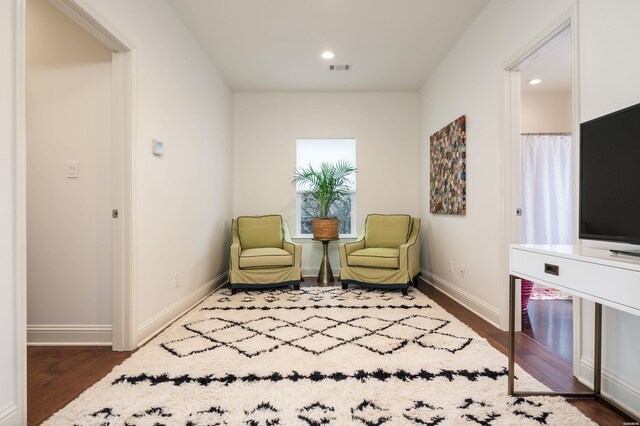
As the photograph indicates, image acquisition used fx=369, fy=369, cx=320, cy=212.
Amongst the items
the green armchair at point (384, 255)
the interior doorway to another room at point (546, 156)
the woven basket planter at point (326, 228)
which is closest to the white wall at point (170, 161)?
the woven basket planter at point (326, 228)

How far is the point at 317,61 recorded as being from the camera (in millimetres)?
4180

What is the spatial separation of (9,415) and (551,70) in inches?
209

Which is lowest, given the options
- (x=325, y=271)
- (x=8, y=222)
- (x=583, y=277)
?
(x=325, y=271)

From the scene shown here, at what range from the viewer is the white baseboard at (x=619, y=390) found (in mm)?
1602

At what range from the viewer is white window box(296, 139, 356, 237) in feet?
17.6

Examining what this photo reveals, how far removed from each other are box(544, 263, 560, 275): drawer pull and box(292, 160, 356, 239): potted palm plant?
3.25 m

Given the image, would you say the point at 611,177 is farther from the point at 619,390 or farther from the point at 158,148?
the point at 158,148

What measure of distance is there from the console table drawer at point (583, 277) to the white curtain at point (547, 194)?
10.3ft

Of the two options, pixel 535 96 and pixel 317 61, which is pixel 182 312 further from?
pixel 535 96

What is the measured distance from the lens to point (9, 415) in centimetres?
145

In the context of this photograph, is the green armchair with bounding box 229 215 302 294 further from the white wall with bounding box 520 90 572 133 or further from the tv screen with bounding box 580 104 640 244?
the white wall with bounding box 520 90 572 133

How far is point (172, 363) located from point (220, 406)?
0.63m

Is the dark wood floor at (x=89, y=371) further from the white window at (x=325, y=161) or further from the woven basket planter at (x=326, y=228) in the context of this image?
the white window at (x=325, y=161)

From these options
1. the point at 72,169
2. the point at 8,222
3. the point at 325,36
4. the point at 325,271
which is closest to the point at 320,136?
the point at 325,36
